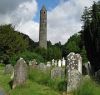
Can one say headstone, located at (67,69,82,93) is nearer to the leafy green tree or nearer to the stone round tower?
the leafy green tree

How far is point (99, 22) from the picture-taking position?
4628cm

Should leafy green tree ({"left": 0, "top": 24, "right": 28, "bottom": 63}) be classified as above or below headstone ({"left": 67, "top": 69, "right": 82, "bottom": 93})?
above

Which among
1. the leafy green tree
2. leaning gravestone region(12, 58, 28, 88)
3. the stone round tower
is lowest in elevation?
leaning gravestone region(12, 58, 28, 88)

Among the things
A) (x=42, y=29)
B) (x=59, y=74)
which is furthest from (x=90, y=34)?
(x=42, y=29)

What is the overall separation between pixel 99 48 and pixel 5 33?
89.7ft

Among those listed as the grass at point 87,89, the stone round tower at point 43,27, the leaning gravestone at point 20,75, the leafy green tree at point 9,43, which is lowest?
the grass at point 87,89

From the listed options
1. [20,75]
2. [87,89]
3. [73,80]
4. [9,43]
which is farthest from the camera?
[9,43]

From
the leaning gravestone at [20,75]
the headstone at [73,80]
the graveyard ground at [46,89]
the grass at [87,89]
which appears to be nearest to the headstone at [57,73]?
the graveyard ground at [46,89]

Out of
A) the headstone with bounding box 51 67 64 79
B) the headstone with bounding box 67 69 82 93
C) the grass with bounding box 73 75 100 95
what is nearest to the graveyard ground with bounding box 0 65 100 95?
the grass with bounding box 73 75 100 95

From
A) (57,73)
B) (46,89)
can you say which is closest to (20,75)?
(46,89)

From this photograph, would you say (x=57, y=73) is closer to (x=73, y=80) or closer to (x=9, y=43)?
(x=73, y=80)

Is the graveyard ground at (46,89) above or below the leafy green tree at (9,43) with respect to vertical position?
below

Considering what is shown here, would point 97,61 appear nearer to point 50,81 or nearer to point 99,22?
point 99,22

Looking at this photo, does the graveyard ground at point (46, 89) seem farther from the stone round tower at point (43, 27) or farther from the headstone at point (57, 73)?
the stone round tower at point (43, 27)
